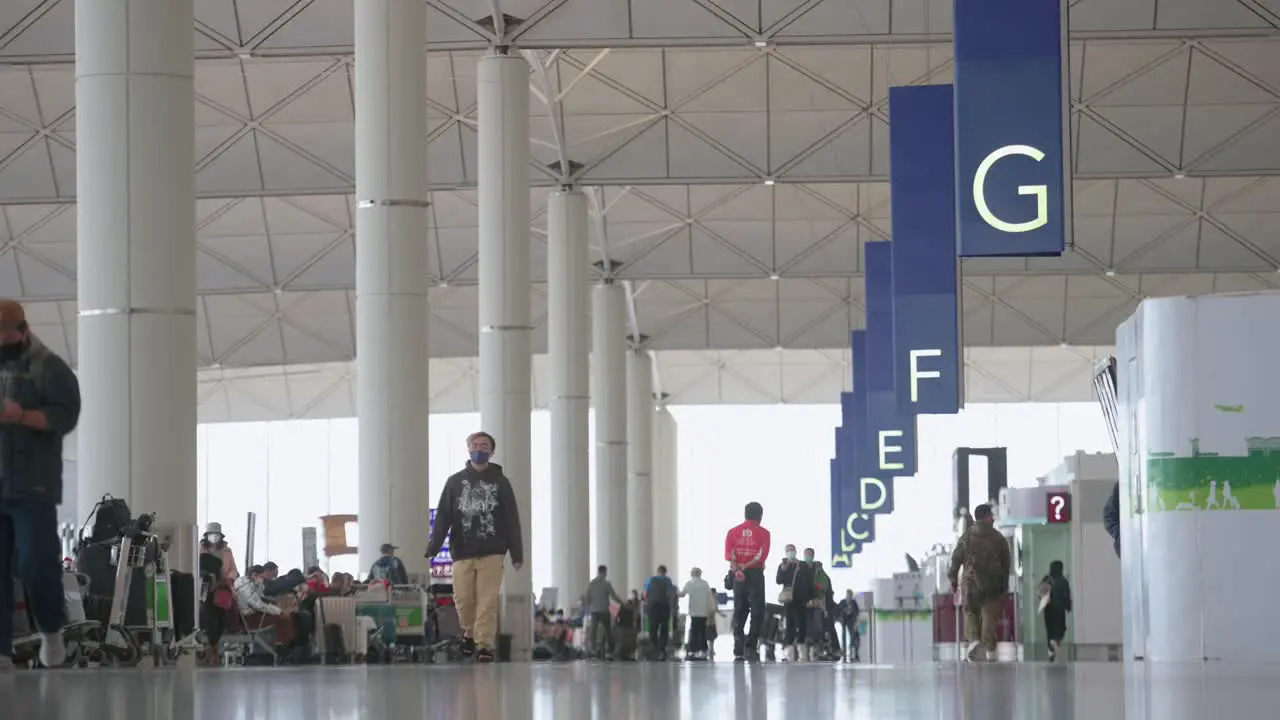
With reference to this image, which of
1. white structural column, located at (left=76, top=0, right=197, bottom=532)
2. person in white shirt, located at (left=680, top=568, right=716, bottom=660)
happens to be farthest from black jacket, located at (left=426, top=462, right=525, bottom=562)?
person in white shirt, located at (left=680, top=568, right=716, bottom=660)

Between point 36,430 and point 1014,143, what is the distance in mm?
8738

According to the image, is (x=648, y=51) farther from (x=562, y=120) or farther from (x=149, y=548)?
(x=149, y=548)

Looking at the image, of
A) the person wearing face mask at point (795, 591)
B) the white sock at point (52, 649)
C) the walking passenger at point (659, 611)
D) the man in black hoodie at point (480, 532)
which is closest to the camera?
the white sock at point (52, 649)

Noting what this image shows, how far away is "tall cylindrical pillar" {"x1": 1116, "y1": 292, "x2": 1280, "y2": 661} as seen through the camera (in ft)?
48.0

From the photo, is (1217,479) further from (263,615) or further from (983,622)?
(263,615)

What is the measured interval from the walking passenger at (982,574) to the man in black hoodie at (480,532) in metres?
7.03

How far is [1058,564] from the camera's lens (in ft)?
95.8

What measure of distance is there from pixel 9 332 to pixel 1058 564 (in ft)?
67.7

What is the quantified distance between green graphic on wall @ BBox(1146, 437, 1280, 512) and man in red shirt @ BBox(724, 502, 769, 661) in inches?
427

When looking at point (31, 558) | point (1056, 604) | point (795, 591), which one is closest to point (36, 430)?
point (31, 558)

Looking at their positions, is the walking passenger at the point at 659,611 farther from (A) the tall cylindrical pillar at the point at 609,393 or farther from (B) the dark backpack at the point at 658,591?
(A) the tall cylindrical pillar at the point at 609,393

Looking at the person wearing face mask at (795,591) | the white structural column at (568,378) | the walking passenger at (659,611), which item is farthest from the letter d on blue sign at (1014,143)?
the white structural column at (568,378)

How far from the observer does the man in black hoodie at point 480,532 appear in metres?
17.2

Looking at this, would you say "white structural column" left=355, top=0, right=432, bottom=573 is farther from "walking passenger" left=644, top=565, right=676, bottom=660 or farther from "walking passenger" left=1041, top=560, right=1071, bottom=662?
"walking passenger" left=644, top=565, right=676, bottom=660
